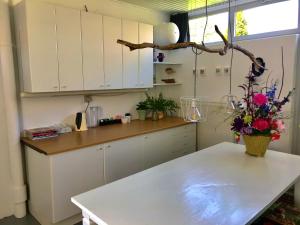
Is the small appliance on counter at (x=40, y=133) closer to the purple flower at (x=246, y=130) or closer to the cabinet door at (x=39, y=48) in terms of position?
the cabinet door at (x=39, y=48)

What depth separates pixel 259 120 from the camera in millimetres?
2016

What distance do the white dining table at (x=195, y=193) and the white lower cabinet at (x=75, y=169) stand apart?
855 mm

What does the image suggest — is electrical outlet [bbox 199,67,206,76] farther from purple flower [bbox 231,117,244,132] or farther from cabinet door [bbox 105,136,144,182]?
purple flower [bbox 231,117,244,132]

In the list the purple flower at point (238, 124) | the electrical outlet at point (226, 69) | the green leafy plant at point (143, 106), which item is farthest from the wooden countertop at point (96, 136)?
the purple flower at point (238, 124)

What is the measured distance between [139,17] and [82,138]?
2100 millimetres

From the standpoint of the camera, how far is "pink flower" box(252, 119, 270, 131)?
199 centimetres

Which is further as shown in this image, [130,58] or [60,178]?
[130,58]

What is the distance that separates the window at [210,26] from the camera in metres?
3.57

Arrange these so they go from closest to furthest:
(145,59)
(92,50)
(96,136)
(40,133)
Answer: (40,133), (96,136), (92,50), (145,59)

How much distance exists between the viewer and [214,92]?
11.6 feet

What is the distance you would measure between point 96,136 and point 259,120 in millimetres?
1669

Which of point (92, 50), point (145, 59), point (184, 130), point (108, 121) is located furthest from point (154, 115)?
point (92, 50)

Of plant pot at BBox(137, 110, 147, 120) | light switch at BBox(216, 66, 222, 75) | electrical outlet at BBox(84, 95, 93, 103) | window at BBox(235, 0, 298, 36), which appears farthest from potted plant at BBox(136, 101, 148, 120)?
window at BBox(235, 0, 298, 36)

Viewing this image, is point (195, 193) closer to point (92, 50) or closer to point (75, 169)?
point (75, 169)
